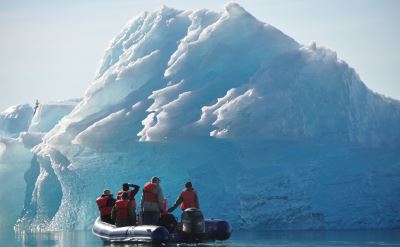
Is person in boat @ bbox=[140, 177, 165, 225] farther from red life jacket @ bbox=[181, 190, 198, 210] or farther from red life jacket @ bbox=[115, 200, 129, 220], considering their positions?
red life jacket @ bbox=[181, 190, 198, 210]

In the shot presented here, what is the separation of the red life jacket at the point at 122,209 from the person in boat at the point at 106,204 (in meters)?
1.17

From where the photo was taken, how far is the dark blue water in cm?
2161

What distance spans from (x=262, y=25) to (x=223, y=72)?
2.09 meters

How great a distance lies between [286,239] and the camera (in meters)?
23.4

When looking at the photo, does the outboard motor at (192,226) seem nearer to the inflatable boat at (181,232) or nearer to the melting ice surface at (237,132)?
the inflatable boat at (181,232)

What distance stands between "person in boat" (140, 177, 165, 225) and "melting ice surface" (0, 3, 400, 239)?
8705 mm

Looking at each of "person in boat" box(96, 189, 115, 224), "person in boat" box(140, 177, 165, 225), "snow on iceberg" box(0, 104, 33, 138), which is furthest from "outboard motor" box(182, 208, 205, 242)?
"snow on iceberg" box(0, 104, 33, 138)

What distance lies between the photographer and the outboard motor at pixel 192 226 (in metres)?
20.0

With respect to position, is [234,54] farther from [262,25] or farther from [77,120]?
[77,120]

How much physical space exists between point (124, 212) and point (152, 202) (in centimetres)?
91

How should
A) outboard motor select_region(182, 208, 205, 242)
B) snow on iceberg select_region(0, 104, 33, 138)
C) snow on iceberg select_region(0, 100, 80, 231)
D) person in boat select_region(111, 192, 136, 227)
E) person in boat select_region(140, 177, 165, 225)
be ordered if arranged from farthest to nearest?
Result: snow on iceberg select_region(0, 104, 33, 138) < snow on iceberg select_region(0, 100, 80, 231) < person in boat select_region(111, 192, 136, 227) < person in boat select_region(140, 177, 165, 225) < outboard motor select_region(182, 208, 205, 242)

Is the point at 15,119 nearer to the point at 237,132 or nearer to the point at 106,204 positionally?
the point at 237,132

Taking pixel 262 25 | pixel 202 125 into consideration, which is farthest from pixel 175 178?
pixel 262 25

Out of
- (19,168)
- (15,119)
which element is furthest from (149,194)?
(15,119)
